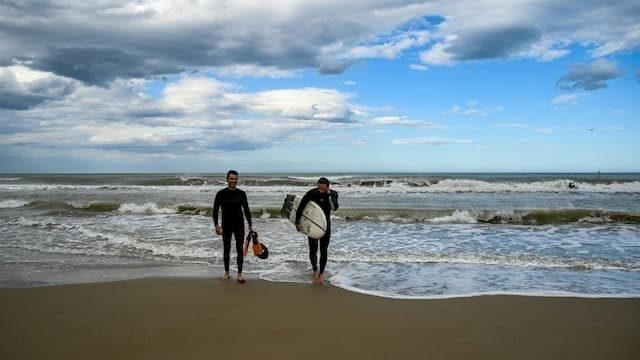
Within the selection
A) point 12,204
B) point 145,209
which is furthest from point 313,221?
point 12,204

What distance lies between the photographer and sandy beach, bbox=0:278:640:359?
4477 millimetres

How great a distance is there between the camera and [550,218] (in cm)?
1659

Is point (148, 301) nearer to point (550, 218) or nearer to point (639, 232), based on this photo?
point (639, 232)

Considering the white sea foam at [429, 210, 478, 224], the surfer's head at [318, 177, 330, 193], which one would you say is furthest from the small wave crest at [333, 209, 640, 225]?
the surfer's head at [318, 177, 330, 193]

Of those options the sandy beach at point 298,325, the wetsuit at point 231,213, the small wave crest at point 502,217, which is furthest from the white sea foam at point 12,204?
the wetsuit at point 231,213

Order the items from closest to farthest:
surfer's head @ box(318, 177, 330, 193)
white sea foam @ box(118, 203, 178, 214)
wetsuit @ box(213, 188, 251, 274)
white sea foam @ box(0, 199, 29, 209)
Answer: surfer's head @ box(318, 177, 330, 193) → wetsuit @ box(213, 188, 251, 274) → white sea foam @ box(118, 203, 178, 214) → white sea foam @ box(0, 199, 29, 209)

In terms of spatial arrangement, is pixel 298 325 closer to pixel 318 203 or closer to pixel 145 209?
pixel 318 203

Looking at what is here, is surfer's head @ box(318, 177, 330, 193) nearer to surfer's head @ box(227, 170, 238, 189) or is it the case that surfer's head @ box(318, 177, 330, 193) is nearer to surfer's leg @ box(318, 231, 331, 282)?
surfer's leg @ box(318, 231, 331, 282)

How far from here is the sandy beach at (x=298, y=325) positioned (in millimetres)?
4477

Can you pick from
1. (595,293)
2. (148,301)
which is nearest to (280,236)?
(148,301)

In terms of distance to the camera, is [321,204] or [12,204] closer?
[321,204]

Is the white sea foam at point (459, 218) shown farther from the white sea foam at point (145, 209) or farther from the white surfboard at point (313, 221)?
the white sea foam at point (145, 209)

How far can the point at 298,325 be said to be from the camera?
5.29 m

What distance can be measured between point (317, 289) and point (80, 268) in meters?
4.81
